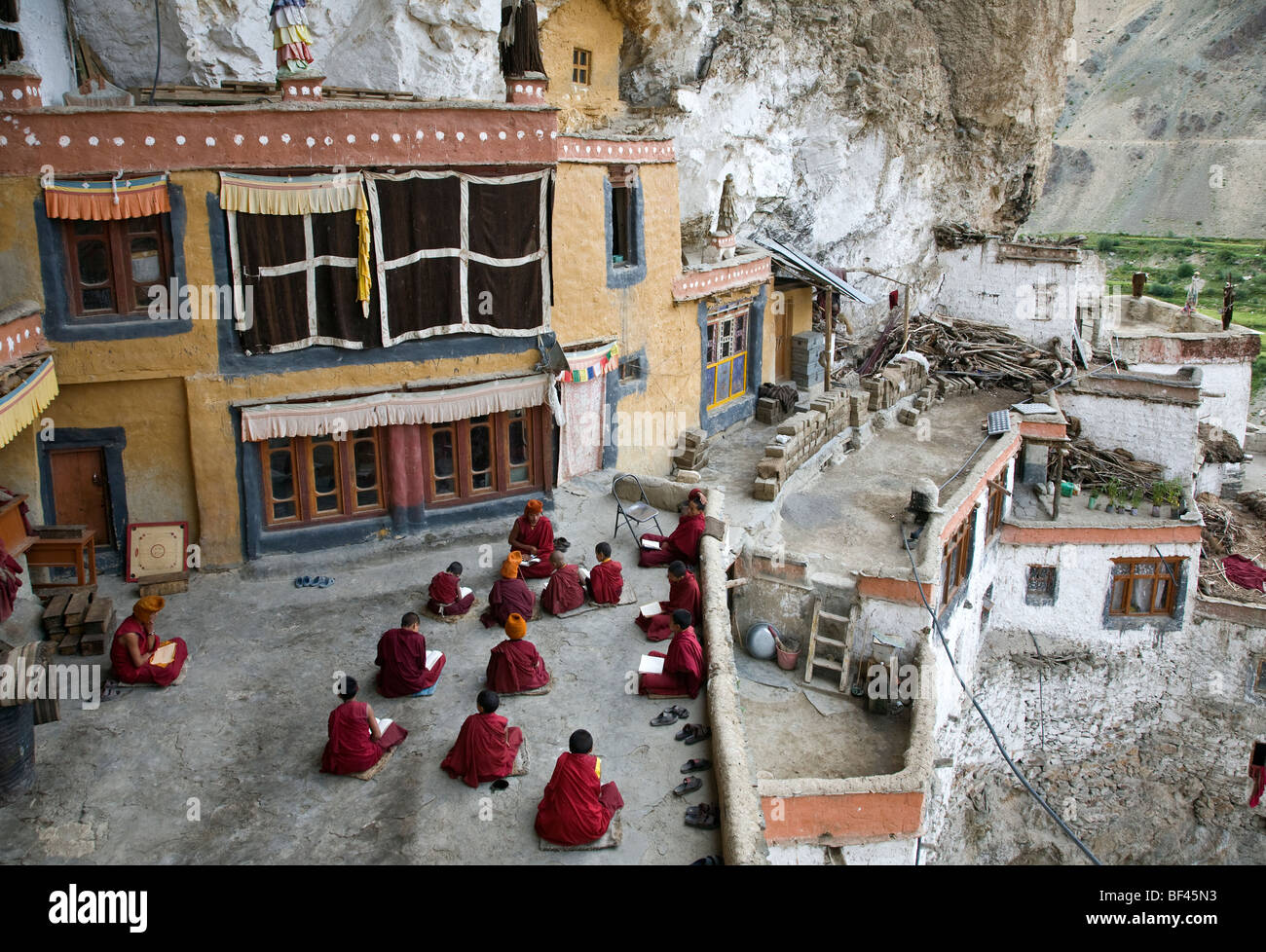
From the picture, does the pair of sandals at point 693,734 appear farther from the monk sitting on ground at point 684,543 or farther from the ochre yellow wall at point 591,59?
the ochre yellow wall at point 591,59

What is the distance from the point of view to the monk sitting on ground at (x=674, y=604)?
13250 mm

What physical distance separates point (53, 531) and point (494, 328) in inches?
255

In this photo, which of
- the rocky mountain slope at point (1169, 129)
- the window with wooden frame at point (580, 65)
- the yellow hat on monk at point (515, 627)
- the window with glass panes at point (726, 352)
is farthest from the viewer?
the rocky mountain slope at point (1169, 129)

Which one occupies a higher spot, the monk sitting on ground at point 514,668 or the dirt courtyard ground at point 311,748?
the monk sitting on ground at point 514,668

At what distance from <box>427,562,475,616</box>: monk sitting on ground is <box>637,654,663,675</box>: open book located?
2688mm

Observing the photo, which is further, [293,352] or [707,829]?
[293,352]

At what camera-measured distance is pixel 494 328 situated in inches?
620

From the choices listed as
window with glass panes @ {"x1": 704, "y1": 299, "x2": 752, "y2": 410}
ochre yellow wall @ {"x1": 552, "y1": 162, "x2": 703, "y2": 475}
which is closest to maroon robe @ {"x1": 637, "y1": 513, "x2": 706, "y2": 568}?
ochre yellow wall @ {"x1": 552, "y1": 162, "x2": 703, "y2": 475}

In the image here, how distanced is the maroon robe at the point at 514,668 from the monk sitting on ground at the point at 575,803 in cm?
231

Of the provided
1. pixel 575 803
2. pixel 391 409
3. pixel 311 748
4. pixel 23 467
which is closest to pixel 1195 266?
pixel 391 409

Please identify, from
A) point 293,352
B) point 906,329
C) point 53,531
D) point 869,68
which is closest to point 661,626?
point 293,352

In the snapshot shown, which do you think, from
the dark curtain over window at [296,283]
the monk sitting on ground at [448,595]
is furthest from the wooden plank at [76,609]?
the monk sitting on ground at [448,595]
